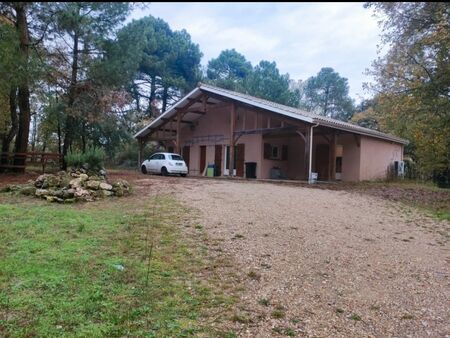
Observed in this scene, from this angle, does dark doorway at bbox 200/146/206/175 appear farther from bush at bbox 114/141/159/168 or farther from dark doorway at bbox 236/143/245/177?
bush at bbox 114/141/159/168

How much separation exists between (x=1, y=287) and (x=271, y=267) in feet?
9.96

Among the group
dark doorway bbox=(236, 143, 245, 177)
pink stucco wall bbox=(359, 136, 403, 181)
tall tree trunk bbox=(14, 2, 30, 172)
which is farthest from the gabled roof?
tall tree trunk bbox=(14, 2, 30, 172)

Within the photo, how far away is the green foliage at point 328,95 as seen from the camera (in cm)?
4675

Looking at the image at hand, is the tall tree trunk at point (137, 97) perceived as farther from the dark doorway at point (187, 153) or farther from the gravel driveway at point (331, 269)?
the gravel driveway at point (331, 269)

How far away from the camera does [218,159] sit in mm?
23125

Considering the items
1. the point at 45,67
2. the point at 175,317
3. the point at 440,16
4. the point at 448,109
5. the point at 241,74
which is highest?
the point at 241,74

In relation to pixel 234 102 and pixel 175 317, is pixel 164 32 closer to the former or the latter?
pixel 234 102

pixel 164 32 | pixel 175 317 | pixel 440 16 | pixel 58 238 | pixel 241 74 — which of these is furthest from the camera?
pixel 241 74

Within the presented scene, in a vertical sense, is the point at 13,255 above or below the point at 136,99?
below

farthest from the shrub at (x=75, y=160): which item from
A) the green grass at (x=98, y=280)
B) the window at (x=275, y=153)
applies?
the window at (x=275, y=153)

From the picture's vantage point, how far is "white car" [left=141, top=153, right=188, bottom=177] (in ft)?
64.7

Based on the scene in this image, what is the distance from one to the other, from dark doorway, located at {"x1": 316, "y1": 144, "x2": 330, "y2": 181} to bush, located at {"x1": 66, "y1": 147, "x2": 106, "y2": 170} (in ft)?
41.3

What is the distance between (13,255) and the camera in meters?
4.72

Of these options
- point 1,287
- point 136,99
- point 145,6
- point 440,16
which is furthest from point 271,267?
point 136,99
